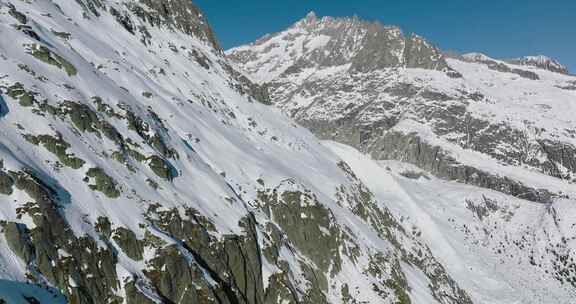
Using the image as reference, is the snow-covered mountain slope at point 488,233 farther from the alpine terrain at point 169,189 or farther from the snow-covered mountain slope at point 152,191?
the snow-covered mountain slope at point 152,191

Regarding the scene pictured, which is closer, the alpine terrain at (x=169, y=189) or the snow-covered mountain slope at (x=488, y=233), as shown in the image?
the alpine terrain at (x=169, y=189)

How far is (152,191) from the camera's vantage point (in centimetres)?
3559

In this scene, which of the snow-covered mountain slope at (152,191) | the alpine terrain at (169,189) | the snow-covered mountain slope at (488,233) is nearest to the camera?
the snow-covered mountain slope at (152,191)

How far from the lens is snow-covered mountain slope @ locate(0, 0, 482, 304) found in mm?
26547

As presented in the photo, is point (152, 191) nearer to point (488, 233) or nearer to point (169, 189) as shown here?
point (169, 189)

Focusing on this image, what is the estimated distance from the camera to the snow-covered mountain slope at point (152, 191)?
26.5 m

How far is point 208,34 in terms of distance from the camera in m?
93.7

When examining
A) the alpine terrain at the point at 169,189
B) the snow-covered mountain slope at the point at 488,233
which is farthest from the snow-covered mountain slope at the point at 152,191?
the snow-covered mountain slope at the point at 488,233

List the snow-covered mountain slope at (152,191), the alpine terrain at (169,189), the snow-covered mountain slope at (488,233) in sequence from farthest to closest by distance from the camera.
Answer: the snow-covered mountain slope at (488,233) < the alpine terrain at (169,189) < the snow-covered mountain slope at (152,191)

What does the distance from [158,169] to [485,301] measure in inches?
2792

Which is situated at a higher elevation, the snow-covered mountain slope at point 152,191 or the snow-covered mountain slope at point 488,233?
the snow-covered mountain slope at point 488,233

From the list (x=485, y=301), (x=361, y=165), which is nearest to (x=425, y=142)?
(x=361, y=165)

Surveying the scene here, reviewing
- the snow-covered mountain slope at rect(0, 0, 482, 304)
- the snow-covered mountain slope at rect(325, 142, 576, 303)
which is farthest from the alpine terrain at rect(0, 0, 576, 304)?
the snow-covered mountain slope at rect(325, 142, 576, 303)

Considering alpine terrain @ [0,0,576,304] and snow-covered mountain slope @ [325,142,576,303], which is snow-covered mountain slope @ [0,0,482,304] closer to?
alpine terrain @ [0,0,576,304]
